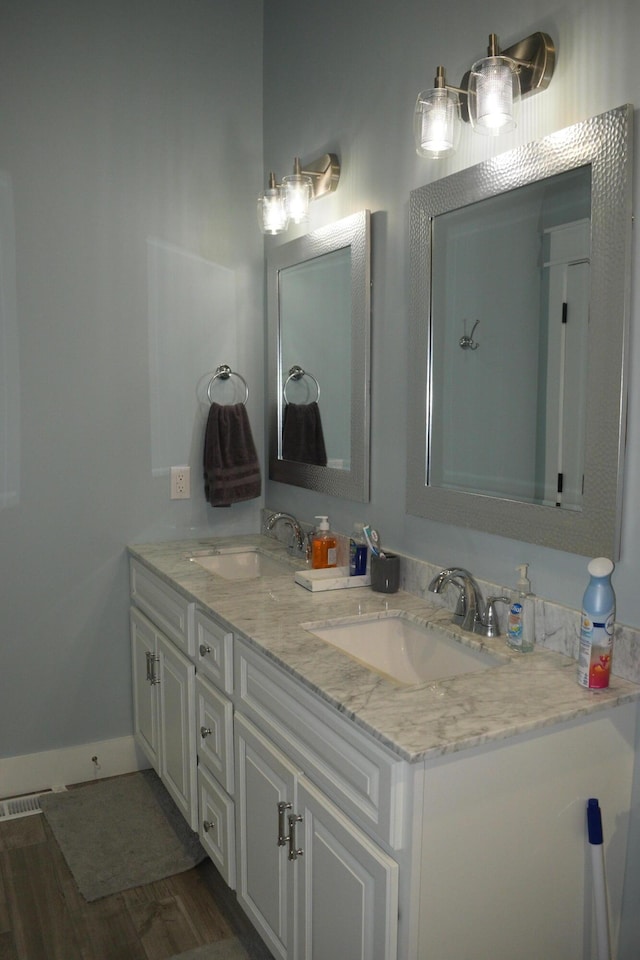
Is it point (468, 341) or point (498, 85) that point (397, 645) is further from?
point (498, 85)

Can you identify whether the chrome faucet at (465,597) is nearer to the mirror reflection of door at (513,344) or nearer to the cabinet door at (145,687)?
the mirror reflection of door at (513,344)

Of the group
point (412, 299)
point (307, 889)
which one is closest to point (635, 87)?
point (412, 299)

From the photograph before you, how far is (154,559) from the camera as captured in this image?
8.34ft

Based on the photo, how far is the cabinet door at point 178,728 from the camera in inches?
86.4

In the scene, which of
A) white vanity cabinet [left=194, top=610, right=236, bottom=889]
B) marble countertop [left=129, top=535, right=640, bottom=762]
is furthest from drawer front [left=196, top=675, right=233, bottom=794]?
marble countertop [left=129, top=535, right=640, bottom=762]

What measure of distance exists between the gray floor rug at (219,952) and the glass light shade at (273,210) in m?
2.06

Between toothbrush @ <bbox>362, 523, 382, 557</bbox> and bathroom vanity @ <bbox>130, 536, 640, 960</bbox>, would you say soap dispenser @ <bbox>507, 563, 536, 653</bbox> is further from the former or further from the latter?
toothbrush @ <bbox>362, 523, 382, 557</bbox>

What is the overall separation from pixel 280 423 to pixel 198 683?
1.03 meters

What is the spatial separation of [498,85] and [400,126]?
1.80 feet

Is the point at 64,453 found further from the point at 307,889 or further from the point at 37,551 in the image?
the point at 307,889

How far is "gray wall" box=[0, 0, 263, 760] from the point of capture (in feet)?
8.29

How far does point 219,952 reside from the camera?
6.35 feet

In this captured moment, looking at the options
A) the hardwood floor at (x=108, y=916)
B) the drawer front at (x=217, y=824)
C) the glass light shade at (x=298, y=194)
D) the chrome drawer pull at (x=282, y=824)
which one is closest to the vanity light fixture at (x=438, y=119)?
the glass light shade at (x=298, y=194)

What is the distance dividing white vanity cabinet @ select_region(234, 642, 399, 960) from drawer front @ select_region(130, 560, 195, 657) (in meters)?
0.36
